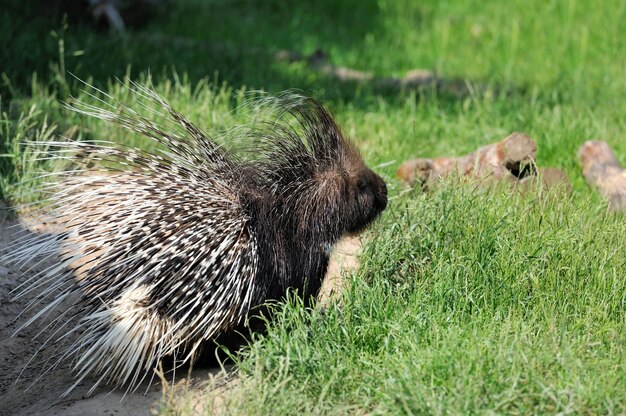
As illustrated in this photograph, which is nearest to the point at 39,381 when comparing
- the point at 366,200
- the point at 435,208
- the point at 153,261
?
the point at 153,261

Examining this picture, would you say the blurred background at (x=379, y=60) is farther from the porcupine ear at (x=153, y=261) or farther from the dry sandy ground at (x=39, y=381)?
the porcupine ear at (x=153, y=261)

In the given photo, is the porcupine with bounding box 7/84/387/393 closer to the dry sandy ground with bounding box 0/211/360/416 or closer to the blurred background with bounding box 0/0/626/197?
the dry sandy ground with bounding box 0/211/360/416

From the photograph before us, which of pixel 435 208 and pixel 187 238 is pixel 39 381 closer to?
pixel 187 238

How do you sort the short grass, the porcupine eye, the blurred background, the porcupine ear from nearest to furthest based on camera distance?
the short grass
the porcupine ear
the porcupine eye
the blurred background

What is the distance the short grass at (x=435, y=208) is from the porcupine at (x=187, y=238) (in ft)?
0.65

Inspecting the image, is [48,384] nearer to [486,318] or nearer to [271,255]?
[271,255]

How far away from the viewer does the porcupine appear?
9.61ft

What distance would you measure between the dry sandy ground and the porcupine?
3.4 inches

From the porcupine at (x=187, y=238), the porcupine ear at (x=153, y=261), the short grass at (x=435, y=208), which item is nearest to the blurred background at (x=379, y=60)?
the short grass at (x=435, y=208)

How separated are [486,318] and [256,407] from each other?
90 centimetres

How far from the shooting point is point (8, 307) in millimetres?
3734

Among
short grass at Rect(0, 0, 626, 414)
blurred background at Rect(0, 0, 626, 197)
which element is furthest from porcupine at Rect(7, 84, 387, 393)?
blurred background at Rect(0, 0, 626, 197)

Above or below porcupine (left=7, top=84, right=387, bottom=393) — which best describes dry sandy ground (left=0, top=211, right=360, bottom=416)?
below

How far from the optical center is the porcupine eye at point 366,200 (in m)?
3.50
